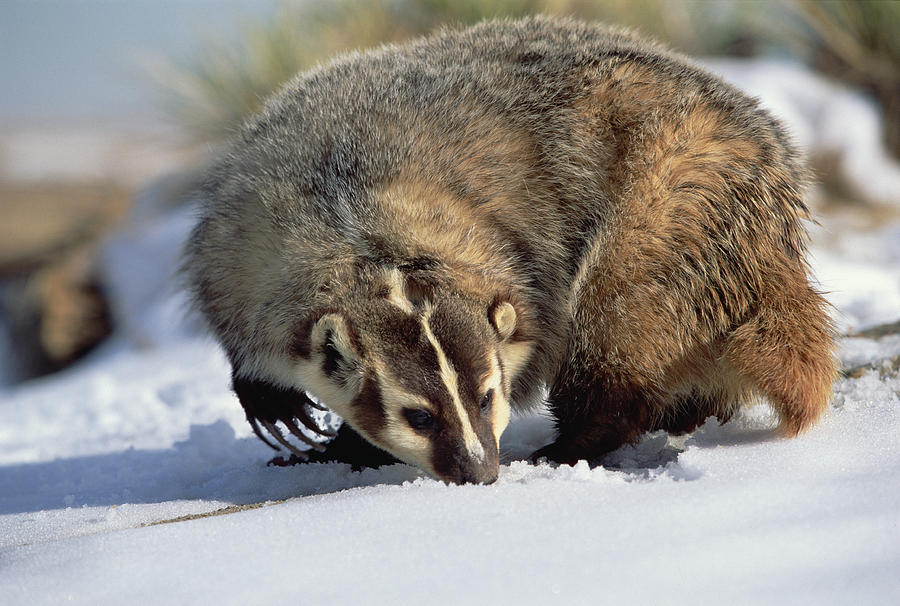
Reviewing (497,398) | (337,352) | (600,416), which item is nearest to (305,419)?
(337,352)

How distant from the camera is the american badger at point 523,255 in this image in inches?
116

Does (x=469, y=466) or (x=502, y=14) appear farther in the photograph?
(x=502, y=14)

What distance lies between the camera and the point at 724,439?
10.00ft

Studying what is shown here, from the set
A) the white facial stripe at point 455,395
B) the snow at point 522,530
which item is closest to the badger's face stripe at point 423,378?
the white facial stripe at point 455,395

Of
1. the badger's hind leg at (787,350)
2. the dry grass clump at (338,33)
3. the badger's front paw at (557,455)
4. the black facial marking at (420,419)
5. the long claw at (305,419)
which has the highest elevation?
the dry grass clump at (338,33)

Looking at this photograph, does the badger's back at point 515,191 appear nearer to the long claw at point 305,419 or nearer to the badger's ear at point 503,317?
the badger's ear at point 503,317

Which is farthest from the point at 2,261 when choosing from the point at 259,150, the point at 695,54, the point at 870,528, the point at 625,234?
the point at 870,528

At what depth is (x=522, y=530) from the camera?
2.18m

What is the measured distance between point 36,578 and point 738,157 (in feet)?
8.62

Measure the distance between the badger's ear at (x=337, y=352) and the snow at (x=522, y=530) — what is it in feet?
1.26

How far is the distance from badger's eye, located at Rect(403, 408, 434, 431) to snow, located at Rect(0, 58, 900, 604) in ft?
0.76

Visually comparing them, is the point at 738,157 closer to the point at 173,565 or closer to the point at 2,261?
the point at 173,565

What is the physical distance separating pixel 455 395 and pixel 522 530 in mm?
644

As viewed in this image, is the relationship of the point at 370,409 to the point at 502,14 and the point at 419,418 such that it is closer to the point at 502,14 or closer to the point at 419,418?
the point at 419,418
